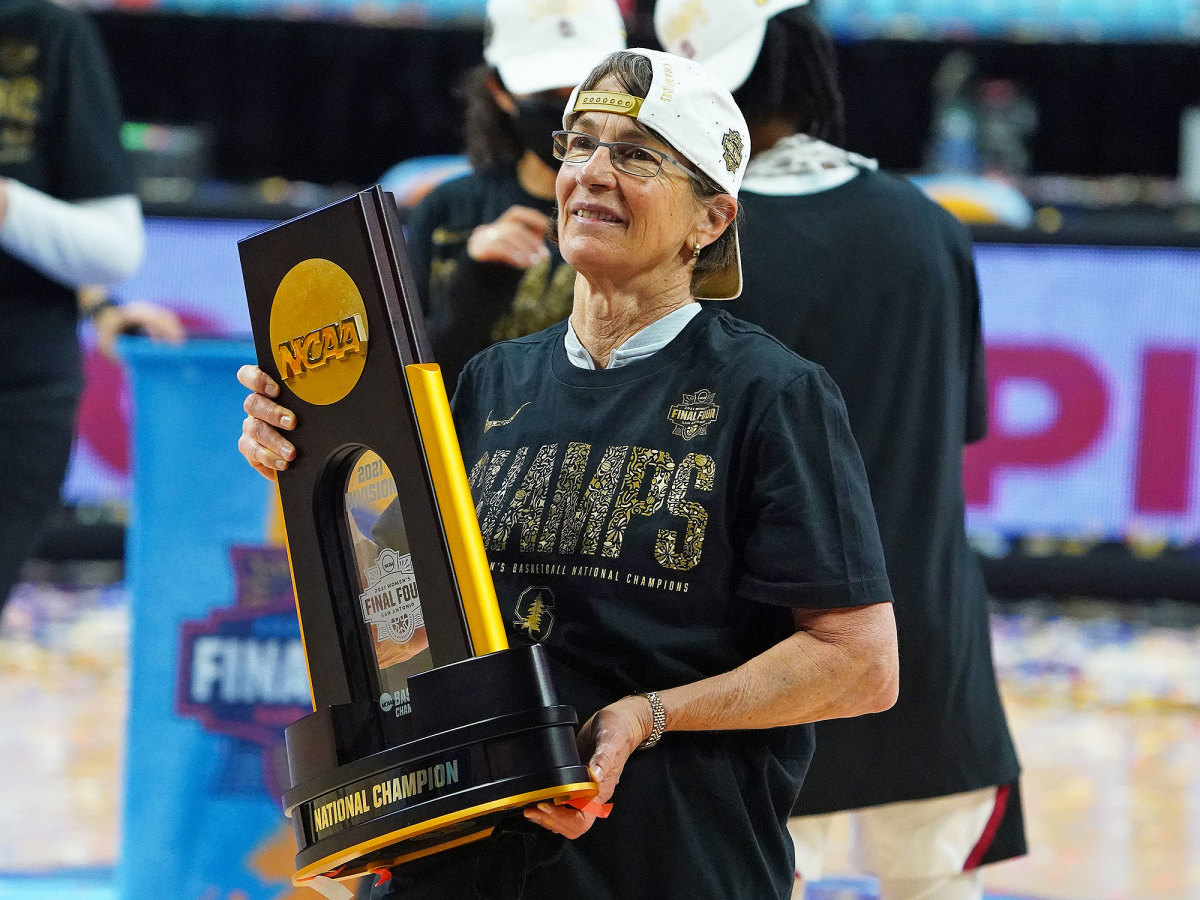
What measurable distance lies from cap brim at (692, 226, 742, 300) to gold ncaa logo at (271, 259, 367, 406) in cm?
37

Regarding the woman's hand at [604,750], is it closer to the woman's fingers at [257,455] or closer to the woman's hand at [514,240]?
the woman's fingers at [257,455]

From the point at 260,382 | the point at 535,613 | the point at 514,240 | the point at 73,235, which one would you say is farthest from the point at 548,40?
the point at 535,613

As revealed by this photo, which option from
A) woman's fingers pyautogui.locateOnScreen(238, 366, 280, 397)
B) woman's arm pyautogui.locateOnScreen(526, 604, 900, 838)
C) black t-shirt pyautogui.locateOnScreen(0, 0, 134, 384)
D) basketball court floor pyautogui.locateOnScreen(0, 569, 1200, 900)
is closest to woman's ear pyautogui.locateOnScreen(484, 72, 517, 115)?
black t-shirt pyautogui.locateOnScreen(0, 0, 134, 384)

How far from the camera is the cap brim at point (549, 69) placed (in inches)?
95.3

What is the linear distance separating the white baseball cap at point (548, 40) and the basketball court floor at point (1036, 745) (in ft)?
5.10

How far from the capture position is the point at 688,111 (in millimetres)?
1456

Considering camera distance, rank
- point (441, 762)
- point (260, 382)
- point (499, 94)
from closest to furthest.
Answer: point (441, 762) → point (260, 382) → point (499, 94)

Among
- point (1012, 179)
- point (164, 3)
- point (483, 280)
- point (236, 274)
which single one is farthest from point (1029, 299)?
point (164, 3)

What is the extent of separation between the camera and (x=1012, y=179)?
8875 mm

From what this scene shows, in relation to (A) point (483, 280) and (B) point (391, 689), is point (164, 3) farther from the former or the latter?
(B) point (391, 689)

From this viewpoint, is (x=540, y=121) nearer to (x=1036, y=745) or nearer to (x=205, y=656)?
(x=205, y=656)

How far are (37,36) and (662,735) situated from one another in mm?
1985

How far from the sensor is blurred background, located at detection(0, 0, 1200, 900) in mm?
3010

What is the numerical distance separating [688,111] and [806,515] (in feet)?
1.30
